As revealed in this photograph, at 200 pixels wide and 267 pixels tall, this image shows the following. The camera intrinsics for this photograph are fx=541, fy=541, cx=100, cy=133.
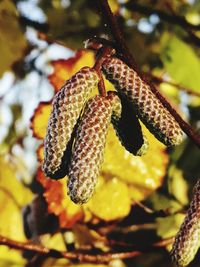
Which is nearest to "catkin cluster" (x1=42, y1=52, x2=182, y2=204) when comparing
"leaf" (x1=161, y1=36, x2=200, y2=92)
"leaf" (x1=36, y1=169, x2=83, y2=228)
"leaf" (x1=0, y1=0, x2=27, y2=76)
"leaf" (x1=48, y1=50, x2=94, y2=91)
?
"leaf" (x1=36, y1=169, x2=83, y2=228)

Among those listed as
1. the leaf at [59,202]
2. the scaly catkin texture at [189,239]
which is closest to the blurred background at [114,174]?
the leaf at [59,202]

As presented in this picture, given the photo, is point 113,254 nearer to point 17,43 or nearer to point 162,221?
point 162,221

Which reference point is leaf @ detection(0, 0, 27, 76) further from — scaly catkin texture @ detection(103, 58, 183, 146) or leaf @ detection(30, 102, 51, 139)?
scaly catkin texture @ detection(103, 58, 183, 146)

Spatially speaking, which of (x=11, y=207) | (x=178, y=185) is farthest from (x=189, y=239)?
(x=11, y=207)

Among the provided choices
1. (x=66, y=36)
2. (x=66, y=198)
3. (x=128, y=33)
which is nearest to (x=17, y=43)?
(x=66, y=36)

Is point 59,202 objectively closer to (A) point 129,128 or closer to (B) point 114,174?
(B) point 114,174
